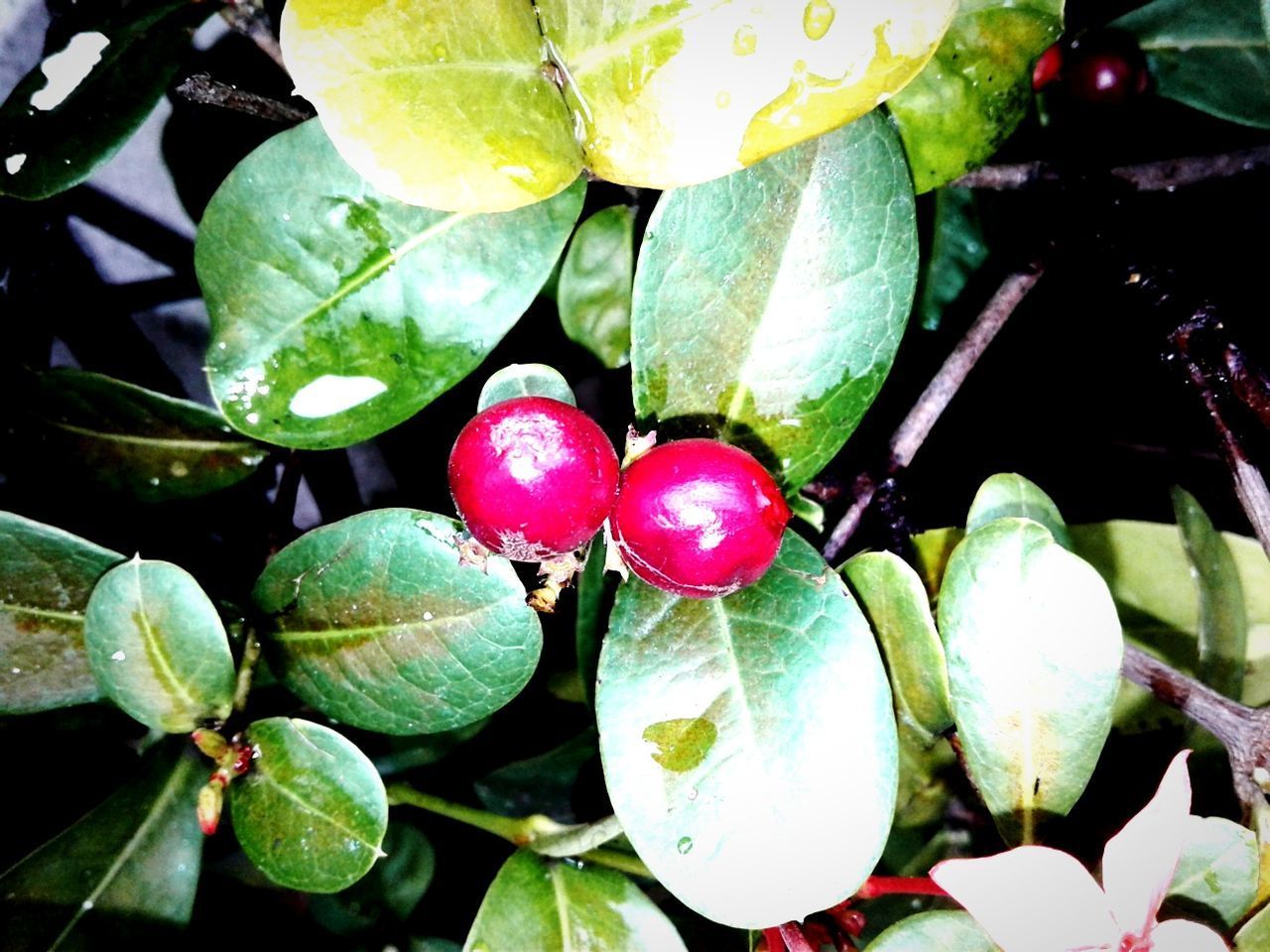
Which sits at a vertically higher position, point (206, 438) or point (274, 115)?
point (274, 115)

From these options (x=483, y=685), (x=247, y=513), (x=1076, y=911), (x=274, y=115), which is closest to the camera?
(x=1076, y=911)

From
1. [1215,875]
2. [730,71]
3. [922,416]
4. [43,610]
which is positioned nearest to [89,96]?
[43,610]

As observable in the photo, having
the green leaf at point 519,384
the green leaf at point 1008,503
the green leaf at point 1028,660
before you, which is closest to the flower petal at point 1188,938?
the green leaf at point 1028,660

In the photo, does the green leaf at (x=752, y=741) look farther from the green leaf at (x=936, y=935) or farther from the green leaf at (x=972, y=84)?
the green leaf at (x=972, y=84)

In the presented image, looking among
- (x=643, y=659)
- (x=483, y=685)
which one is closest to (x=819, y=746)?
(x=643, y=659)

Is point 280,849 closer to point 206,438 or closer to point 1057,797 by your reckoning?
point 206,438

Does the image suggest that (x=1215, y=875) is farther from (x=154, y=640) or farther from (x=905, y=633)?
(x=154, y=640)
